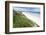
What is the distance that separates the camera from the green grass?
189cm

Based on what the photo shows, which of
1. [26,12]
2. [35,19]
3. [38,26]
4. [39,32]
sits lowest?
[39,32]

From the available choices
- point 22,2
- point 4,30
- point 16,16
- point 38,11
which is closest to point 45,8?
point 38,11

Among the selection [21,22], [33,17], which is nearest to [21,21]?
[21,22]

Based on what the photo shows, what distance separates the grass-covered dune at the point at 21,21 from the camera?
1.89 metres

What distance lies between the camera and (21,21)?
1.92 m

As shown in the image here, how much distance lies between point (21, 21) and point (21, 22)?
0.02 m

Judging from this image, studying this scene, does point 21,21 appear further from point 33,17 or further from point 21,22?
point 33,17

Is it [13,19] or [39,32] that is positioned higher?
[13,19]

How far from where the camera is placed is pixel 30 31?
6.39 ft

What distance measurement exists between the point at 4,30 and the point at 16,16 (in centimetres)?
35

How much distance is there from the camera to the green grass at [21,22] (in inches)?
74.3

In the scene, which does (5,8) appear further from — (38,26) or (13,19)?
(38,26)

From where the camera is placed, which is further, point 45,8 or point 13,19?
point 45,8

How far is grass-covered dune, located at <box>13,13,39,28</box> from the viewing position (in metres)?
1.89
